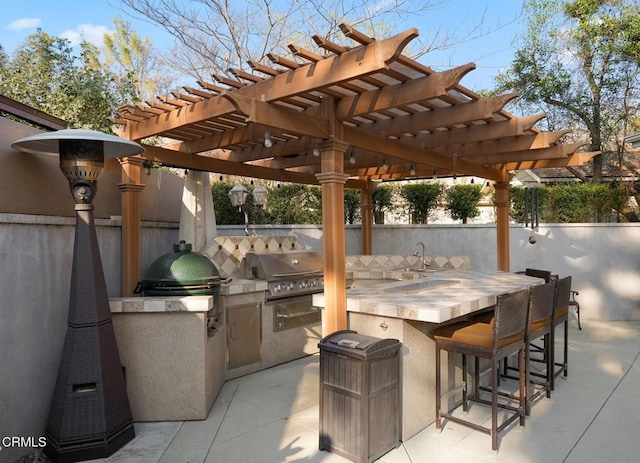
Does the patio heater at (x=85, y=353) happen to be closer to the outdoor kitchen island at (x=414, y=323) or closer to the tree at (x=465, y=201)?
the outdoor kitchen island at (x=414, y=323)

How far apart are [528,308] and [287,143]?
11.0 ft

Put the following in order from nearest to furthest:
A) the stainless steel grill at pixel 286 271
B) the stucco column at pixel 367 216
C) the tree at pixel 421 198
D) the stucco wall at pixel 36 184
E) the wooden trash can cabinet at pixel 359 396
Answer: the wooden trash can cabinet at pixel 359 396 → the stucco wall at pixel 36 184 → the stainless steel grill at pixel 286 271 → the stucco column at pixel 367 216 → the tree at pixel 421 198

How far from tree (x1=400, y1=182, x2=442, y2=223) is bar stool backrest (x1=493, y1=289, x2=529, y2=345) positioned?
22.5ft

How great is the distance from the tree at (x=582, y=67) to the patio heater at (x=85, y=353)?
12004mm

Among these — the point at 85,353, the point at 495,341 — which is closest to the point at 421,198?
the point at 495,341

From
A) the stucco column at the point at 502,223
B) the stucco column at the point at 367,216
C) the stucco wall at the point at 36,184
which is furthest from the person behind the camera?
the stucco column at the point at 367,216

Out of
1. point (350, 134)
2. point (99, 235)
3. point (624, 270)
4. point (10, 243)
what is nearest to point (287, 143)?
point (350, 134)

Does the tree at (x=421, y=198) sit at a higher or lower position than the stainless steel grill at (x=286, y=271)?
higher

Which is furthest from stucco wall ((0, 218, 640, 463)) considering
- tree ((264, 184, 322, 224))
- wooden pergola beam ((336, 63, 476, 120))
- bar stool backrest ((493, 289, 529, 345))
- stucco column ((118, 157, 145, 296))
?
bar stool backrest ((493, 289, 529, 345))

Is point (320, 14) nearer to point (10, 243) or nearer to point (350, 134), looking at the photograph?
point (350, 134)

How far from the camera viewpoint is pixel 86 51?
6086mm

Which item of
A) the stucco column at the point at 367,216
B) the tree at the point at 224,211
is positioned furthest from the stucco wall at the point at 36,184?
the stucco column at the point at 367,216

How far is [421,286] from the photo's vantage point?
15.2ft

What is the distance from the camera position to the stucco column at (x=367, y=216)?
8.61 m
